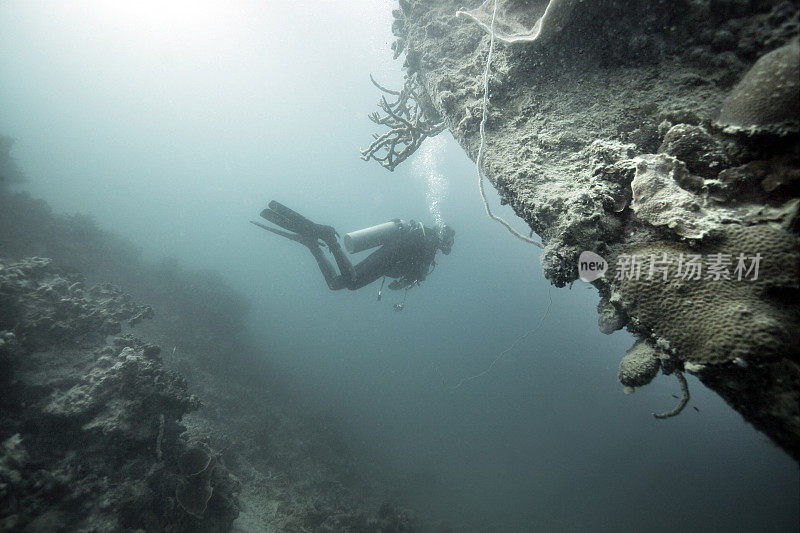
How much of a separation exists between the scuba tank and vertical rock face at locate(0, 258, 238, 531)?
446 cm

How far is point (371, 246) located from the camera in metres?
8.01

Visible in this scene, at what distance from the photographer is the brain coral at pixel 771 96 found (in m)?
1.17

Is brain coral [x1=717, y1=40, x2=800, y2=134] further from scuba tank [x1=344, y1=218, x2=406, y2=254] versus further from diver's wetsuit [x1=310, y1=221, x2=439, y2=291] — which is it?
scuba tank [x1=344, y1=218, x2=406, y2=254]

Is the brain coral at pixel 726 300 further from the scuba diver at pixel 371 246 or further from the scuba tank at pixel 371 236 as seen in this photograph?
the scuba tank at pixel 371 236

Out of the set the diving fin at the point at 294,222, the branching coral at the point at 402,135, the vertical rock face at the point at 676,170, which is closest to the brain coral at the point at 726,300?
the vertical rock face at the point at 676,170

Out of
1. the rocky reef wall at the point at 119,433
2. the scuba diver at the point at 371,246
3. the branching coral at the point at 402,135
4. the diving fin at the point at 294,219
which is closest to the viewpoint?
the rocky reef wall at the point at 119,433

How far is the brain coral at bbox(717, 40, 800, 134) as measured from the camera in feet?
3.84

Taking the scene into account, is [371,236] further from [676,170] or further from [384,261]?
[676,170]

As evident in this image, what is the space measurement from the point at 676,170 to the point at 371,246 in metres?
6.82

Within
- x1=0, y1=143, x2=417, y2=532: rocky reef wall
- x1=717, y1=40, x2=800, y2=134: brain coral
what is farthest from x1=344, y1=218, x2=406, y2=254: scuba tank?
x1=717, y1=40, x2=800, y2=134: brain coral

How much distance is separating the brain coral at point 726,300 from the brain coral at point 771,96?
1.44ft

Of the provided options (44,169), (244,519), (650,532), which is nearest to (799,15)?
(244,519)

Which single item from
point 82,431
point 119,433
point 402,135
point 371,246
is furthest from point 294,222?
point 82,431

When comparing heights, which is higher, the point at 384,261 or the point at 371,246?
the point at 371,246
